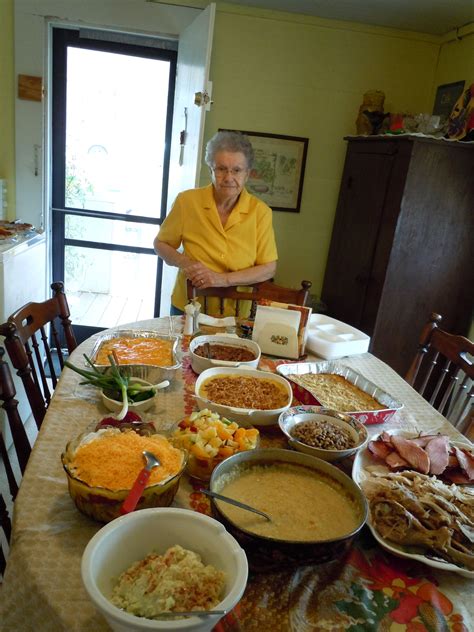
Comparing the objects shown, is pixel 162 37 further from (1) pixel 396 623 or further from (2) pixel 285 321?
(1) pixel 396 623

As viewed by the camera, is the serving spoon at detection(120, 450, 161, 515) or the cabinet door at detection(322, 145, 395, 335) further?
the cabinet door at detection(322, 145, 395, 335)

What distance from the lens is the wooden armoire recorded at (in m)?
2.59

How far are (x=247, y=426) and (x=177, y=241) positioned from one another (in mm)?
1417

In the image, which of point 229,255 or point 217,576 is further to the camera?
point 229,255

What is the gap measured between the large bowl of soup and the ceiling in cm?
275

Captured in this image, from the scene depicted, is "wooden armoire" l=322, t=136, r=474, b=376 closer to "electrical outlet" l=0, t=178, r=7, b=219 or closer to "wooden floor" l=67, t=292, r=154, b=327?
"wooden floor" l=67, t=292, r=154, b=327

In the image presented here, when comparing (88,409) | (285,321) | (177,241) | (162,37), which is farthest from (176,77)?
(88,409)

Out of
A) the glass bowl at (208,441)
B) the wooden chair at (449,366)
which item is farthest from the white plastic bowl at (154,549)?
the wooden chair at (449,366)

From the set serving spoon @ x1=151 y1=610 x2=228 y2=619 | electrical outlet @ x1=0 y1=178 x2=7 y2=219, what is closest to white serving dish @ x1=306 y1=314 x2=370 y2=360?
serving spoon @ x1=151 y1=610 x2=228 y2=619

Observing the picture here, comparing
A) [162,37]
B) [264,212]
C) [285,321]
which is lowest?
[285,321]

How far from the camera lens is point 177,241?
2391mm

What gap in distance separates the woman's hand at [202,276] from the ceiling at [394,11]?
1829 millimetres

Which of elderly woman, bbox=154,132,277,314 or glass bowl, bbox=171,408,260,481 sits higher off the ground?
elderly woman, bbox=154,132,277,314

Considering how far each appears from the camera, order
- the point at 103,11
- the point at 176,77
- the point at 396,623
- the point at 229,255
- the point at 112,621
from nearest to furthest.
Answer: the point at 112,621 → the point at 396,623 → the point at 229,255 → the point at 103,11 → the point at 176,77
